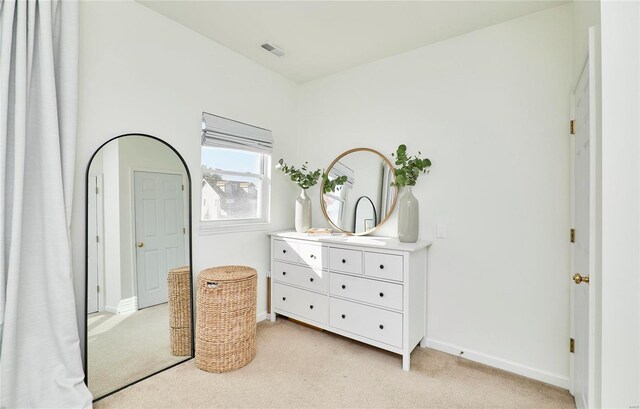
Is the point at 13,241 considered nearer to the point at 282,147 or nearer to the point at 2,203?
the point at 2,203

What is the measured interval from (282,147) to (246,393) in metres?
2.32

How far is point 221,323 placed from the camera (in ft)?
7.38

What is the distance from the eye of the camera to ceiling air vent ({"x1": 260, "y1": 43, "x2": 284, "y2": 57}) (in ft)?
8.98

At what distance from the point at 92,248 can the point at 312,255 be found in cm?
162

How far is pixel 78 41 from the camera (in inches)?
74.9

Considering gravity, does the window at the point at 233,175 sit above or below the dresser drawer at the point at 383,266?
above

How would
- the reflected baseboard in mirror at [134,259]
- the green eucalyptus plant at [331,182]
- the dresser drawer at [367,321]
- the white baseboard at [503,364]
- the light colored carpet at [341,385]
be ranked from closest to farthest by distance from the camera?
the light colored carpet at [341,385], the reflected baseboard in mirror at [134,259], the white baseboard at [503,364], the dresser drawer at [367,321], the green eucalyptus plant at [331,182]

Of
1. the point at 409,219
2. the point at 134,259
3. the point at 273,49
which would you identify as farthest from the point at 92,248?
the point at 409,219

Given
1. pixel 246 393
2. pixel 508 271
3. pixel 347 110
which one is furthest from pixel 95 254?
pixel 508 271

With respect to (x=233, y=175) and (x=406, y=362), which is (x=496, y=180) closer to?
(x=406, y=362)

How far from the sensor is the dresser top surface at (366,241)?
92.5 inches

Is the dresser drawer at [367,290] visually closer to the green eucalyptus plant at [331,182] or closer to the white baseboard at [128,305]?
the green eucalyptus plant at [331,182]
